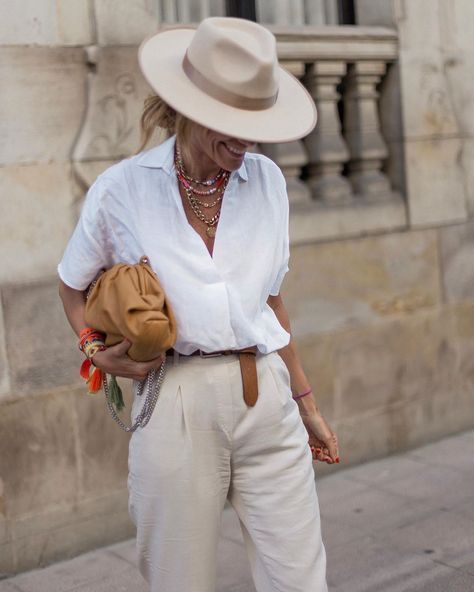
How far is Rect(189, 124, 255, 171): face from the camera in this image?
256 cm

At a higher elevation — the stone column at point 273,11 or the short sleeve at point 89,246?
the stone column at point 273,11

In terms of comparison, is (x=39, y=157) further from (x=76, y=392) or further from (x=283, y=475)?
(x=283, y=475)

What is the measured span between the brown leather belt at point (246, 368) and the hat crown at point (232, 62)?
622 millimetres

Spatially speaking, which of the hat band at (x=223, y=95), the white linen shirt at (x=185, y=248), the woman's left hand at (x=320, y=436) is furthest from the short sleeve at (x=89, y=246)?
the woman's left hand at (x=320, y=436)

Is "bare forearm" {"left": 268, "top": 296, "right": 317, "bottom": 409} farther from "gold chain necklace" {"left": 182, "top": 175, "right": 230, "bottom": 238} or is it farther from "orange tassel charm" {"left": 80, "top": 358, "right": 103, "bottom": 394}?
"orange tassel charm" {"left": 80, "top": 358, "right": 103, "bottom": 394}

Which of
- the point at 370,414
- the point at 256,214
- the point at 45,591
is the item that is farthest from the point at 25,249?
the point at 370,414

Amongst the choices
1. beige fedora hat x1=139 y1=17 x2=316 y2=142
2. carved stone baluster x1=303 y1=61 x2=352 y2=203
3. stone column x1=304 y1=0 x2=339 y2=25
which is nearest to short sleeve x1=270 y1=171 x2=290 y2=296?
beige fedora hat x1=139 y1=17 x2=316 y2=142

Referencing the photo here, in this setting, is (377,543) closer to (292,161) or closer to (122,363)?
Answer: (292,161)

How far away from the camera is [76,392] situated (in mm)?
4457

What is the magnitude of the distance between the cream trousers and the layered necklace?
0.34 metres

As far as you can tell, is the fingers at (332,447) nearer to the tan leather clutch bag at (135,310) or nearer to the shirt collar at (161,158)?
the tan leather clutch bag at (135,310)

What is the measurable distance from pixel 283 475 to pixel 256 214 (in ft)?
2.17

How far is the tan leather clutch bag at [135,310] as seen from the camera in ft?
8.00

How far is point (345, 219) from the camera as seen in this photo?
5449 mm
